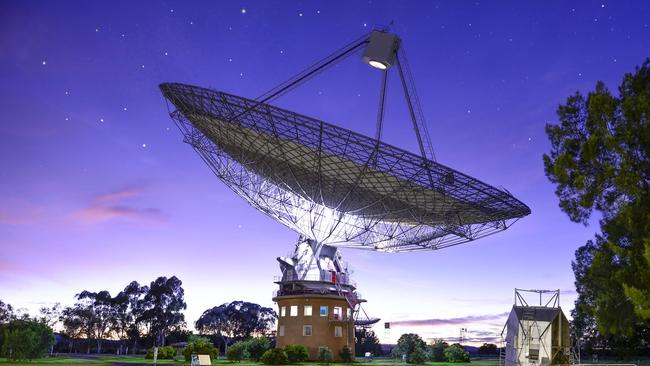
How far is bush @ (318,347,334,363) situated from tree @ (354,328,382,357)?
40.9 meters

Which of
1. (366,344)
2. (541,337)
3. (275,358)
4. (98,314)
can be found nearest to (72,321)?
(98,314)

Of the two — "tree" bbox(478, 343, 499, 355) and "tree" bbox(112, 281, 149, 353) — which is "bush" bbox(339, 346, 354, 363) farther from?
"tree" bbox(112, 281, 149, 353)

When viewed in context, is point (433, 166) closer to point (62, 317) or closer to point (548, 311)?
point (548, 311)

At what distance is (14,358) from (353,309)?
35.4m

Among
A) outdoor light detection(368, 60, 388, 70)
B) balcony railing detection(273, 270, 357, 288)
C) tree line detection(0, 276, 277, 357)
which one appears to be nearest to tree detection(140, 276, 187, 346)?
tree line detection(0, 276, 277, 357)

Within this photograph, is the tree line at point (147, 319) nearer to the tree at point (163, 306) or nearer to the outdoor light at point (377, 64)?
the tree at point (163, 306)

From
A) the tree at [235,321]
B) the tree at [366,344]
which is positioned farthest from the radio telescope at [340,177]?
the tree at [235,321]

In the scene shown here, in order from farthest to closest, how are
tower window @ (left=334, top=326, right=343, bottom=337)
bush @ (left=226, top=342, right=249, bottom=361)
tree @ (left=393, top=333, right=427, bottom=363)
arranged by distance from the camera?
tree @ (left=393, top=333, right=427, bottom=363)
tower window @ (left=334, top=326, right=343, bottom=337)
bush @ (left=226, top=342, right=249, bottom=361)

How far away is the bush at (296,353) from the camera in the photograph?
59928mm

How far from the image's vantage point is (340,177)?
4716 cm

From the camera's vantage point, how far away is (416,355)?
213ft

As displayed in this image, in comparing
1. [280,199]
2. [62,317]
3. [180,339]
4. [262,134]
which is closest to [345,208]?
[280,199]

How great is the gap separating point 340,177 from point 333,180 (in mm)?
1112

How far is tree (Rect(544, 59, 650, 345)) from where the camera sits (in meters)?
26.0
